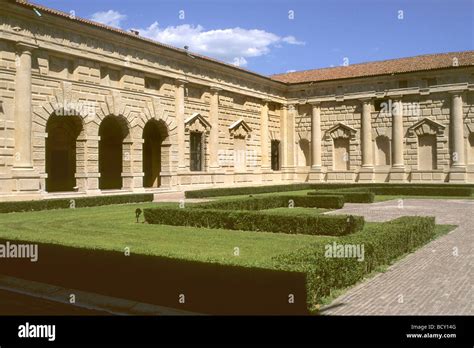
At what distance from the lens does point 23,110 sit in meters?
22.3

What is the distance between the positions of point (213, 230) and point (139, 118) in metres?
15.9

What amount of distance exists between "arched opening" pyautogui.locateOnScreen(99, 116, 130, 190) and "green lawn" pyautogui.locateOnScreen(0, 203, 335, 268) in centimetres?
1425

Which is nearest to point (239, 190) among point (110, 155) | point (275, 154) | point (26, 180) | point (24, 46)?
point (110, 155)

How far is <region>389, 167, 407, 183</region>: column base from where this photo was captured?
125 ft

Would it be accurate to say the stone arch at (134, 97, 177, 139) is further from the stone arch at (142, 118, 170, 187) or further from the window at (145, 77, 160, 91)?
the stone arch at (142, 118, 170, 187)

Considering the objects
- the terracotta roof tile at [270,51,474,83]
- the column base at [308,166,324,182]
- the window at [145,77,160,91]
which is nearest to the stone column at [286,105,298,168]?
the column base at [308,166,324,182]

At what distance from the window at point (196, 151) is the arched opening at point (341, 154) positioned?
13.6 metres

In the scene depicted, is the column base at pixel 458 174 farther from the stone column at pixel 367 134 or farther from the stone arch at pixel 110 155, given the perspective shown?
the stone arch at pixel 110 155

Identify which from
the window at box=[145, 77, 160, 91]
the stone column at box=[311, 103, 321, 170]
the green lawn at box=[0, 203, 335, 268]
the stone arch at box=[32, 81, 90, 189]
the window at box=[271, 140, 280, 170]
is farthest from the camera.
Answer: the window at box=[271, 140, 280, 170]

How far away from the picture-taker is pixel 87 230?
46.2 feet

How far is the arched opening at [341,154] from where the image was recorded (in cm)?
4100

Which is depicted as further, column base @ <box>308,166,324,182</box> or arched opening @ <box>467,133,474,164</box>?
column base @ <box>308,166,324,182</box>

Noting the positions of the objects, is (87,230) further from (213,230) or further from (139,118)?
(139,118)
